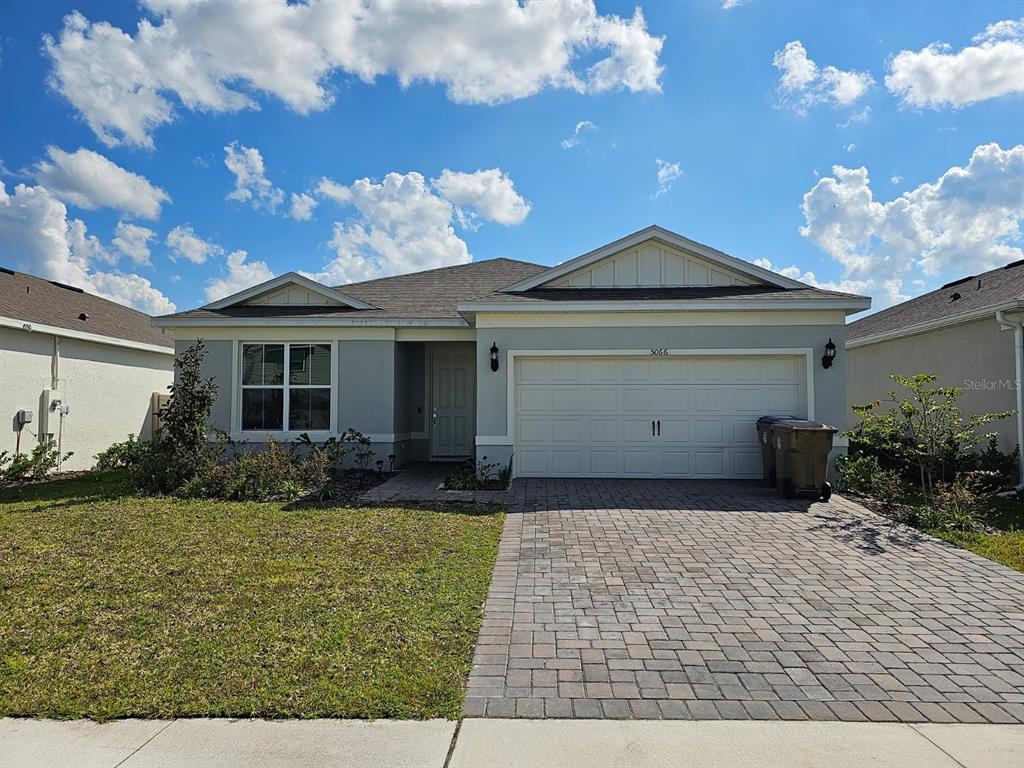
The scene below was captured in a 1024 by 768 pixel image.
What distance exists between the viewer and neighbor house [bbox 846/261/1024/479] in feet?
34.5

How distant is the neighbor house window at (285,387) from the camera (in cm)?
1211

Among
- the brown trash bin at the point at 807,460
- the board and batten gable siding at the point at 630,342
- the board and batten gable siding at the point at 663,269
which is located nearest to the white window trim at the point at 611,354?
the board and batten gable siding at the point at 630,342

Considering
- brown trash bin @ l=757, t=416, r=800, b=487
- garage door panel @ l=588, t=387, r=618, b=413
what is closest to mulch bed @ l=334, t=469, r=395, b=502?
garage door panel @ l=588, t=387, r=618, b=413

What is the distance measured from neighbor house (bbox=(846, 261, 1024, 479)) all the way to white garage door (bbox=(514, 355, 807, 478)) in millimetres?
3777

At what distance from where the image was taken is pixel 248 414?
12.2 metres

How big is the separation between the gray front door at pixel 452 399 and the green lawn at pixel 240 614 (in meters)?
6.42

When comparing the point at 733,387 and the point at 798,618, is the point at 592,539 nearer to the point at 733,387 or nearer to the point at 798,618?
the point at 798,618

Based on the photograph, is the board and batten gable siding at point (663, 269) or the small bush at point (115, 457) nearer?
the board and batten gable siding at point (663, 269)

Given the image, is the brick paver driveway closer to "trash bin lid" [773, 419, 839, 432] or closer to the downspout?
"trash bin lid" [773, 419, 839, 432]

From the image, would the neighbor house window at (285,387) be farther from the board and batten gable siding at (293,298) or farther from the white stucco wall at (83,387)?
the white stucco wall at (83,387)

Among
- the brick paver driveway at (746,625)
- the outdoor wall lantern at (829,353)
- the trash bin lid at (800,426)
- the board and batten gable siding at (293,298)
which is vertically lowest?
the brick paver driveway at (746,625)

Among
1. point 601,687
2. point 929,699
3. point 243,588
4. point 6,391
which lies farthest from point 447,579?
point 6,391

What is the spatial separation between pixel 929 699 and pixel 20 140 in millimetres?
17182

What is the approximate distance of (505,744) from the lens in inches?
111
